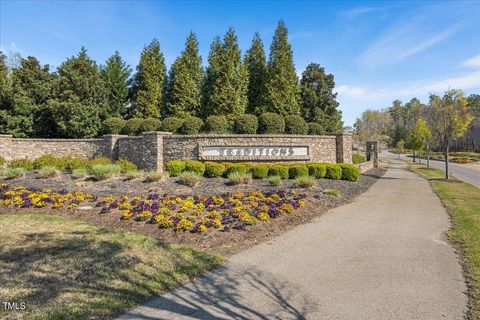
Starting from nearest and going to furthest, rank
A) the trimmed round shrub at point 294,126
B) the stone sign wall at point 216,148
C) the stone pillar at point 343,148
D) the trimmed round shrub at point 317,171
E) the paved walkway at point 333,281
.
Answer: the paved walkway at point 333,281 < the trimmed round shrub at point 317,171 < the stone sign wall at point 216,148 < the stone pillar at point 343,148 < the trimmed round shrub at point 294,126

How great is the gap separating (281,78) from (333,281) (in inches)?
770

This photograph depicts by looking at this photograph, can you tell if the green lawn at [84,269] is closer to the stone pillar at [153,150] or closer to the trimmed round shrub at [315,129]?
the stone pillar at [153,150]

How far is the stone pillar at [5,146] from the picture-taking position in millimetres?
17812

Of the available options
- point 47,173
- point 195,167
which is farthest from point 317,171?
point 47,173

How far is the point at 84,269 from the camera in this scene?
4551 mm

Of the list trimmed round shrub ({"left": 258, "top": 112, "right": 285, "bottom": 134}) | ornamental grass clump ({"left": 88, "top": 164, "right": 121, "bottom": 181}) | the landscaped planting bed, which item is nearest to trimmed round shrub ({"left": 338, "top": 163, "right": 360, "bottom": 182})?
the landscaped planting bed

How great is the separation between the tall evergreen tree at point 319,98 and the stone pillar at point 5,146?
2161cm

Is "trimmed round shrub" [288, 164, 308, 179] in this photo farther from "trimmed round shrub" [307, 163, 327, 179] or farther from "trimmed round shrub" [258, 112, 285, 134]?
"trimmed round shrub" [258, 112, 285, 134]

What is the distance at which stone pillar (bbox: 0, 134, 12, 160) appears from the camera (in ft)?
58.4

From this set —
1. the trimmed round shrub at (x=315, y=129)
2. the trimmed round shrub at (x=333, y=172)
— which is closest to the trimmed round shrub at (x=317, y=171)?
the trimmed round shrub at (x=333, y=172)

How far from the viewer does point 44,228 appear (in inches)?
266

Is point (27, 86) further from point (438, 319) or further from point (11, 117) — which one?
point (438, 319)

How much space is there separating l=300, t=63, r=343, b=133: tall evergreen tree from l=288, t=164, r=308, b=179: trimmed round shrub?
13.7m

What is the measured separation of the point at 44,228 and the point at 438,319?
7328 mm
